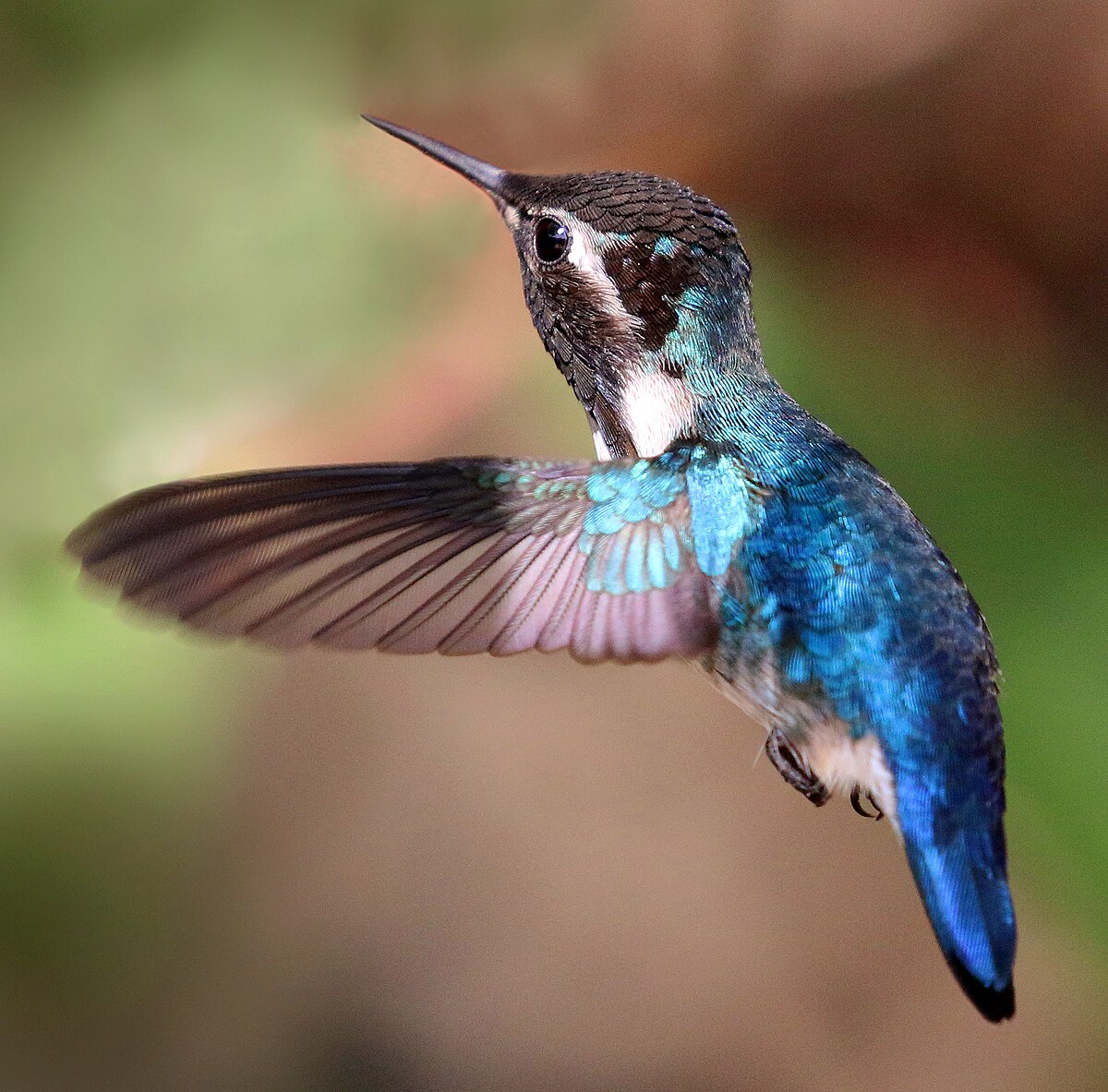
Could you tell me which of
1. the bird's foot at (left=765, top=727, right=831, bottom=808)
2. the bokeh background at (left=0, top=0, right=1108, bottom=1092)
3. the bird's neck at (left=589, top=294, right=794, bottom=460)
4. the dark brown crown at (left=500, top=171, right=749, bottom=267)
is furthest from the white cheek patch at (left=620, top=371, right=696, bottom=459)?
the bokeh background at (left=0, top=0, right=1108, bottom=1092)

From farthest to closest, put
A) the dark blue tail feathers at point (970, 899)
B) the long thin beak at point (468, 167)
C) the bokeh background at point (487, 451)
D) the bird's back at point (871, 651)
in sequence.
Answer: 1. the bokeh background at point (487, 451)
2. the long thin beak at point (468, 167)
3. the bird's back at point (871, 651)
4. the dark blue tail feathers at point (970, 899)

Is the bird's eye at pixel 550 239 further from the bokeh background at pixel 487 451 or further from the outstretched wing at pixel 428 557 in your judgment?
the bokeh background at pixel 487 451

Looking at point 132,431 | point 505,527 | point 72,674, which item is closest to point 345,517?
point 505,527

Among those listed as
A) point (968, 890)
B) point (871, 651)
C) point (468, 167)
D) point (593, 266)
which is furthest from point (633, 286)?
point (968, 890)

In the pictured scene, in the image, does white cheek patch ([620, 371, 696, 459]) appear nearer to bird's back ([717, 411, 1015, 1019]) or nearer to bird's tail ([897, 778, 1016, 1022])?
bird's back ([717, 411, 1015, 1019])

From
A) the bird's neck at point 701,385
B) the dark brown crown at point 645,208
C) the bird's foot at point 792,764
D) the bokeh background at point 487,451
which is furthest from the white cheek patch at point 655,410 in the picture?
the bokeh background at point 487,451

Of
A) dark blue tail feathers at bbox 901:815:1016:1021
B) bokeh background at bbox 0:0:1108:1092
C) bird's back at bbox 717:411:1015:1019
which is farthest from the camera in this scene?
bokeh background at bbox 0:0:1108:1092

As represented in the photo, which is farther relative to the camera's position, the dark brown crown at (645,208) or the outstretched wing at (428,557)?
the dark brown crown at (645,208)
